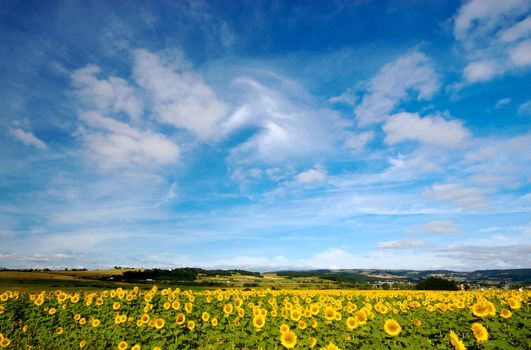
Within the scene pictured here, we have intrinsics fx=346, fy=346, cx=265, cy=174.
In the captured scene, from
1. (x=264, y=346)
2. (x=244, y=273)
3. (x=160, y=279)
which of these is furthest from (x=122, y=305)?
(x=244, y=273)

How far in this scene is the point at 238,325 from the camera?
507 inches

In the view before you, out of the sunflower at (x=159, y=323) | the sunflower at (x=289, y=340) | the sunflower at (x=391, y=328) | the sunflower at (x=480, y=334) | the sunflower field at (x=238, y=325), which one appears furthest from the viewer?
the sunflower at (x=159, y=323)

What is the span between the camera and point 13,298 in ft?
59.8

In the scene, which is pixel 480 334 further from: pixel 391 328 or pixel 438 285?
pixel 438 285

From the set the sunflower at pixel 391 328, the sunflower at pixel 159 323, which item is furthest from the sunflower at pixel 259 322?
the sunflower at pixel 391 328

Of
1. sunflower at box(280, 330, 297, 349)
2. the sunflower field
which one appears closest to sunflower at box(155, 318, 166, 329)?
the sunflower field

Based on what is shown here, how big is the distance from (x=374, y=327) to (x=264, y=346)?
363cm

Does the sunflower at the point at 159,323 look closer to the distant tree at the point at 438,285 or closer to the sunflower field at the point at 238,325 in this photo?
the sunflower field at the point at 238,325

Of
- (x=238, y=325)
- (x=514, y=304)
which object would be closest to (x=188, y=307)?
(x=238, y=325)

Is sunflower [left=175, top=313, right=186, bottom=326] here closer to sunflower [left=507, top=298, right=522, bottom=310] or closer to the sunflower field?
the sunflower field

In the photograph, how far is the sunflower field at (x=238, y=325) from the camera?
1003 cm

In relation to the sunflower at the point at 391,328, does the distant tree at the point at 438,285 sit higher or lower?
higher

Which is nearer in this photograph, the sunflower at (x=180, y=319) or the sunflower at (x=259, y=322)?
the sunflower at (x=259, y=322)

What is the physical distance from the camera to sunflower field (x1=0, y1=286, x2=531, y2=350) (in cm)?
1003
